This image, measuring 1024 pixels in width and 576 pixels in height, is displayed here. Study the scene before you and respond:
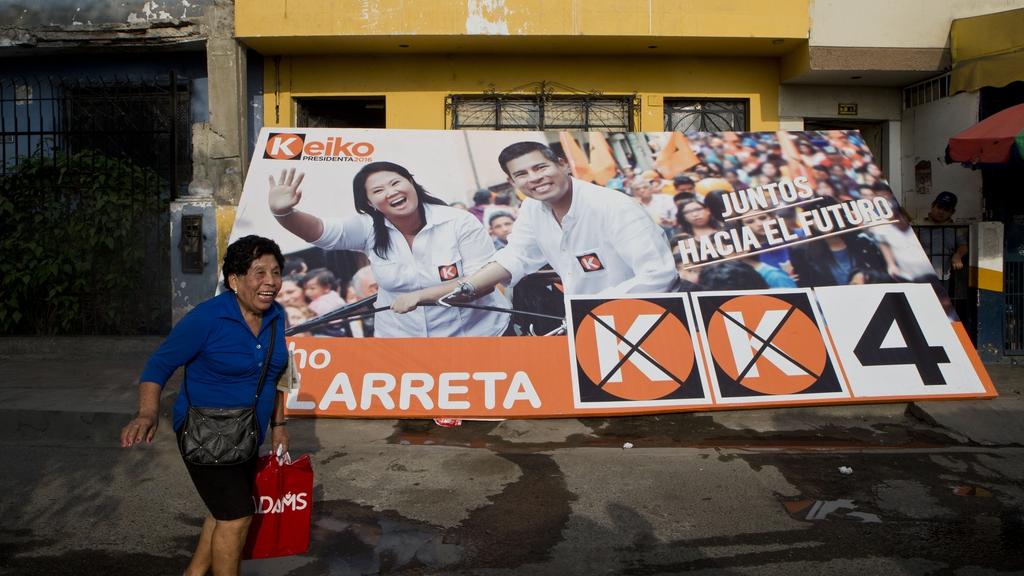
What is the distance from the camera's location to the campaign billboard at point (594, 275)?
675 centimetres

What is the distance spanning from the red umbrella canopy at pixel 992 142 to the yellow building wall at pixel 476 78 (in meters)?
3.01

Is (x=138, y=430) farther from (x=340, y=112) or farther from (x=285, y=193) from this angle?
(x=340, y=112)

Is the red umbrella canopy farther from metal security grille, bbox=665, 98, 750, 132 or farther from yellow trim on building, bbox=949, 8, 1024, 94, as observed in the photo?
metal security grille, bbox=665, 98, 750, 132

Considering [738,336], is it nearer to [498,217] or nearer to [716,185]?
[716,185]

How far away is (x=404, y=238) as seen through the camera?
7.42 metres

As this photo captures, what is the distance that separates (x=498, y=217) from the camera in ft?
24.7

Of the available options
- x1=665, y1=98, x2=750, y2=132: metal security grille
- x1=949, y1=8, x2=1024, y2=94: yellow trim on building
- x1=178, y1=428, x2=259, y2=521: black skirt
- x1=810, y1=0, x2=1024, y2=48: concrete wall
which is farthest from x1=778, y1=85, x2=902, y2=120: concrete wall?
x1=178, y1=428, x2=259, y2=521: black skirt

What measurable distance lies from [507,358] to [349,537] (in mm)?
2703

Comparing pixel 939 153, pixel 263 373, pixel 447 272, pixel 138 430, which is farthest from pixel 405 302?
pixel 939 153

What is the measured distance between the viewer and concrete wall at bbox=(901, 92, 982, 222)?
10031 mm

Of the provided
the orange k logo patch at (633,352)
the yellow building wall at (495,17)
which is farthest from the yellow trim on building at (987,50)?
the orange k logo patch at (633,352)

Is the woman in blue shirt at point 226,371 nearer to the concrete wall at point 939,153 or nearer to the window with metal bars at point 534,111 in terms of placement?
the window with metal bars at point 534,111

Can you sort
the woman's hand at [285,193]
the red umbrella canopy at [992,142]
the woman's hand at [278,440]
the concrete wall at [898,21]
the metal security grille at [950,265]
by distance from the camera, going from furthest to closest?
the concrete wall at [898,21]
the metal security grille at [950,265]
the red umbrella canopy at [992,142]
the woman's hand at [285,193]
the woman's hand at [278,440]

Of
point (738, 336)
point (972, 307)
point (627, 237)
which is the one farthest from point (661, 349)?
point (972, 307)
